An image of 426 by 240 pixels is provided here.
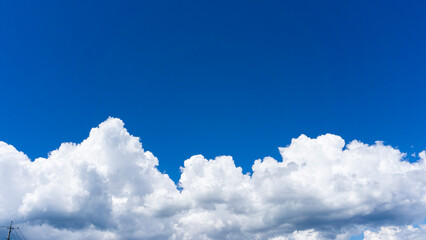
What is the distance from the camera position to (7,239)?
159125mm
